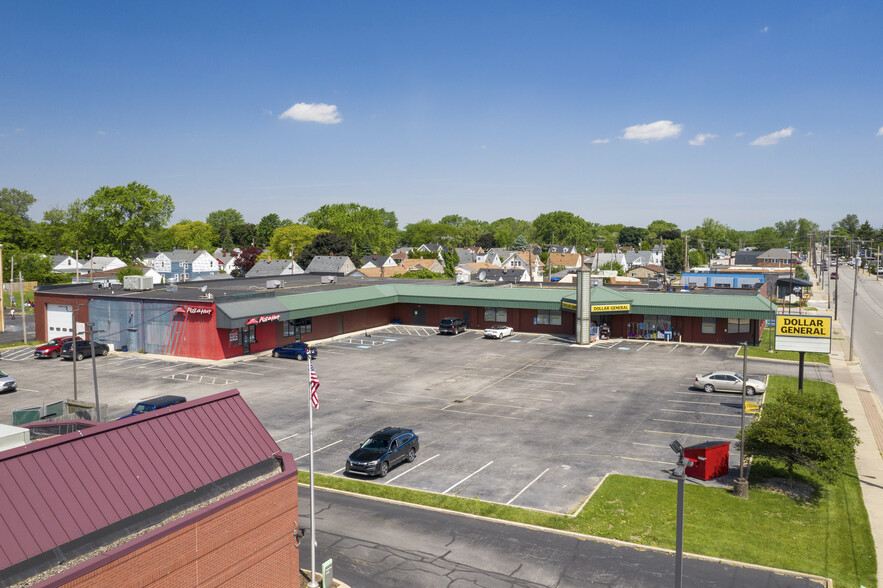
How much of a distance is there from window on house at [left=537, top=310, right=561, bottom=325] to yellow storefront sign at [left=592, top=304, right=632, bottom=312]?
6.18m

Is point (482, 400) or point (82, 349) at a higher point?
point (82, 349)

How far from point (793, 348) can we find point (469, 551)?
2508 centimetres

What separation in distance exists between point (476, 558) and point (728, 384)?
27.3 meters

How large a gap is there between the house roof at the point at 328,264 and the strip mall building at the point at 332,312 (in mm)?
53563

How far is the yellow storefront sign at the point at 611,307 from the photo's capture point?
61.2 m

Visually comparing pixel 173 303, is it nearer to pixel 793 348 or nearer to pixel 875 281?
pixel 793 348

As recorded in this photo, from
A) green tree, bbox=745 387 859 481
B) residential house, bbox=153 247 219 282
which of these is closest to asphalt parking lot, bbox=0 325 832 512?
green tree, bbox=745 387 859 481

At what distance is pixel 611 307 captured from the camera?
2421 inches

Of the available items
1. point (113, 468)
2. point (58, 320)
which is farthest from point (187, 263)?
point (113, 468)

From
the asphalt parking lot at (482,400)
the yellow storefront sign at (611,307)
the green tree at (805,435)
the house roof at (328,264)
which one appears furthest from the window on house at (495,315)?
the house roof at (328,264)

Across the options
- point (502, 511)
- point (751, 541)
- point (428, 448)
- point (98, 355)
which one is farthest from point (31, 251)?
point (751, 541)

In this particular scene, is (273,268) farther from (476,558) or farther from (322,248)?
(476,558)

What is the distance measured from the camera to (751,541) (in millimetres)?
20844

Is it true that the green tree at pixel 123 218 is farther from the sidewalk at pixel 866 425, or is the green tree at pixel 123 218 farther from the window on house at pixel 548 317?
the sidewalk at pixel 866 425
